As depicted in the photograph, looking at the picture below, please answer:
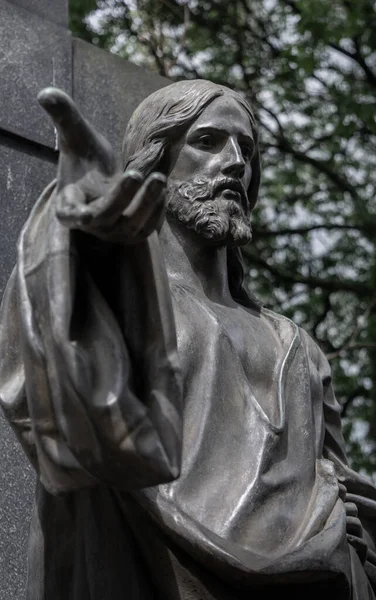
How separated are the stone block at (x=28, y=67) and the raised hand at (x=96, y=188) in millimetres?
2181

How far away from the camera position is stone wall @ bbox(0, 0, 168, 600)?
7.92 meters

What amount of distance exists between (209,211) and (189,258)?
22 cm

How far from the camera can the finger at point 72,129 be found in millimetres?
6203

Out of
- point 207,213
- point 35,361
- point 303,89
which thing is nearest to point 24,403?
point 35,361

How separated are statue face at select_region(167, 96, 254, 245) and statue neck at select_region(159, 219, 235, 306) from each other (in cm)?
6

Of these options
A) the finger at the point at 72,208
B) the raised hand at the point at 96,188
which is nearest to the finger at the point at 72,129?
the raised hand at the point at 96,188

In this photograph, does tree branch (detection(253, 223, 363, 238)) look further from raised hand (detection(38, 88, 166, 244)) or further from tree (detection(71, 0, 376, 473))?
raised hand (detection(38, 88, 166, 244))

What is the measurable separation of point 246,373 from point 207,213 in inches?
23.7

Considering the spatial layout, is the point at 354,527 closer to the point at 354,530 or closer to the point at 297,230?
the point at 354,530

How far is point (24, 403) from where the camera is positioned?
6547 millimetres

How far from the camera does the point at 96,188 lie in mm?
6285

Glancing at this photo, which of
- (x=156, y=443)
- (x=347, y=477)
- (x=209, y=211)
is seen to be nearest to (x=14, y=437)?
(x=209, y=211)

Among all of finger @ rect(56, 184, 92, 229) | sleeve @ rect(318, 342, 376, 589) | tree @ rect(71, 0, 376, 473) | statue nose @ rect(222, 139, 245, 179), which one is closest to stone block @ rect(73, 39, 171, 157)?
statue nose @ rect(222, 139, 245, 179)

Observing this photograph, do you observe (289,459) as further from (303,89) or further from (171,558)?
(303,89)
